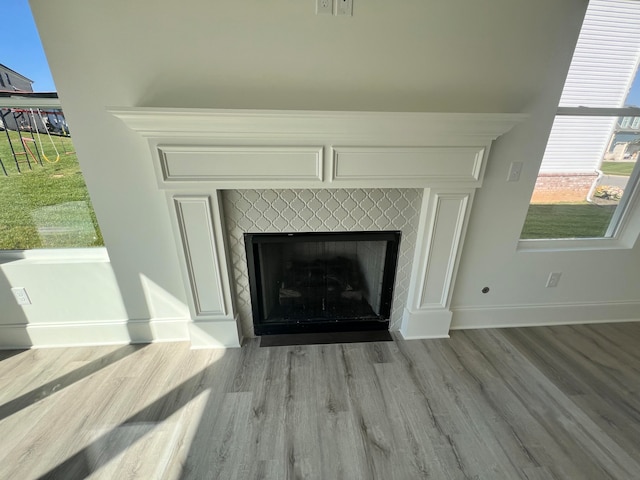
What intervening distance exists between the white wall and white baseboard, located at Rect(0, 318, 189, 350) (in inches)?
21.4

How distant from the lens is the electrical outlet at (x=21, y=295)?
1.76 meters

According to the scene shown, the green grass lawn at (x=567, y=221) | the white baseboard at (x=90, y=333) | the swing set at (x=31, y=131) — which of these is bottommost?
the white baseboard at (x=90, y=333)

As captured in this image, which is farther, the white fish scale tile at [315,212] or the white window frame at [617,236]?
the white window frame at [617,236]

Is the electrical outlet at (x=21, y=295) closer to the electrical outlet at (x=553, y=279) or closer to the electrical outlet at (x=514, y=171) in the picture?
the electrical outlet at (x=514, y=171)

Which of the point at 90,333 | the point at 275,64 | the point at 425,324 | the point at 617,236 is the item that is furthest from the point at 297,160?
the point at 617,236

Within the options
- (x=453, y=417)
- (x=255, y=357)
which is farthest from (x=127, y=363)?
(x=453, y=417)

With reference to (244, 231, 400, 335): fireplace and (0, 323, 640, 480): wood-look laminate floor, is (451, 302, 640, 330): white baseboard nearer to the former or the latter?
(0, 323, 640, 480): wood-look laminate floor

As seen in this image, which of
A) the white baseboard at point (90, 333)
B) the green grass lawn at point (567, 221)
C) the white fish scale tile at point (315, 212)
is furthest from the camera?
the green grass lawn at point (567, 221)

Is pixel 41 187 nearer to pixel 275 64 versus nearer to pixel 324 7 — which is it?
pixel 275 64

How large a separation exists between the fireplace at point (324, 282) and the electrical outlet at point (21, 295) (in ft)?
4.67

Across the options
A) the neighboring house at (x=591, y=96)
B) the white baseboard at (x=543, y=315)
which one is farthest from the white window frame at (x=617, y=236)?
the white baseboard at (x=543, y=315)

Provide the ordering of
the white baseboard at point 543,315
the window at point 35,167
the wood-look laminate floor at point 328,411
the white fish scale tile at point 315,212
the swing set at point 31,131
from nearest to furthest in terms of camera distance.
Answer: the wood-look laminate floor at point 328,411 < the window at point 35,167 < the swing set at point 31,131 < the white fish scale tile at point 315,212 < the white baseboard at point 543,315

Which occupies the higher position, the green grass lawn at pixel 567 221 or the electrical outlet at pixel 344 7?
the electrical outlet at pixel 344 7

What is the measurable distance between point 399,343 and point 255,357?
102cm
